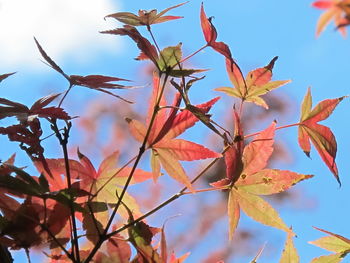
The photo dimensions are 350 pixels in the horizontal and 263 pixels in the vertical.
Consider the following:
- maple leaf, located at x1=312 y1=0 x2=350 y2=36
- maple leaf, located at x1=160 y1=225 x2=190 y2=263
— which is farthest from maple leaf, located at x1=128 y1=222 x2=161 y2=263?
maple leaf, located at x1=312 y1=0 x2=350 y2=36

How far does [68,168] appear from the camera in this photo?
412 millimetres

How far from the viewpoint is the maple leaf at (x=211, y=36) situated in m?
0.46

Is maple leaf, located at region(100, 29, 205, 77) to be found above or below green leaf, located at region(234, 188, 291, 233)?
above

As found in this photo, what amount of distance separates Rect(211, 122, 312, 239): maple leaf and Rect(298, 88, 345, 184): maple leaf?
0.24 feet

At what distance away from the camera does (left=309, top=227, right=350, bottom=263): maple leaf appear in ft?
1.55

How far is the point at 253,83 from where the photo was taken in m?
0.51

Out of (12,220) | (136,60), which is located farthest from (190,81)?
(12,220)

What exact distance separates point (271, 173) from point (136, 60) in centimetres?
16

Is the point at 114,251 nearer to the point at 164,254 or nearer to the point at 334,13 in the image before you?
the point at 164,254

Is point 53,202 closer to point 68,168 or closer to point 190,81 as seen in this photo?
point 68,168

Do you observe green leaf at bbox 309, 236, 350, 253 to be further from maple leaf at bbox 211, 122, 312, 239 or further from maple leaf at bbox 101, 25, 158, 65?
maple leaf at bbox 101, 25, 158, 65

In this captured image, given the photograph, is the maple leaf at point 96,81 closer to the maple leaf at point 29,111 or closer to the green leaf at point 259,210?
the maple leaf at point 29,111

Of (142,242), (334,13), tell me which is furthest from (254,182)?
(334,13)

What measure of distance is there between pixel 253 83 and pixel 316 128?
0.08 metres
